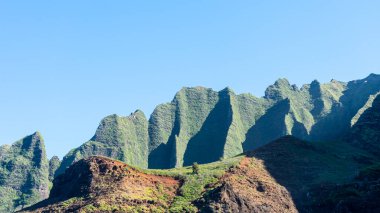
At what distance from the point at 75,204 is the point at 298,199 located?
53.8m

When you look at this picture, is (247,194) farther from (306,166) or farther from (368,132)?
(368,132)

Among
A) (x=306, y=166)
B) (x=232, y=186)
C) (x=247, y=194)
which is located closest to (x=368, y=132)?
(x=306, y=166)

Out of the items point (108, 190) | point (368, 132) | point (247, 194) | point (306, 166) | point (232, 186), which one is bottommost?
point (247, 194)

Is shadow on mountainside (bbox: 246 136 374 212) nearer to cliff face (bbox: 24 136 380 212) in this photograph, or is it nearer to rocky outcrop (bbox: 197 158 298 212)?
cliff face (bbox: 24 136 380 212)

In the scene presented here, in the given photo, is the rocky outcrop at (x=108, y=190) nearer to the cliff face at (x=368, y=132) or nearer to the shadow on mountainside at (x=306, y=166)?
the shadow on mountainside at (x=306, y=166)

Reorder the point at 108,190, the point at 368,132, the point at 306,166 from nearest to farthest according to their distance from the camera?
the point at 108,190, the point at 306,166, the point at 368,132

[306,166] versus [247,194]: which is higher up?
[306,166]

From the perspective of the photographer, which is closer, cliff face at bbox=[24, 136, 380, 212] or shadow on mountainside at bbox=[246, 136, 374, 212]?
cliff face at bbox=[24, 136, 380, 212]

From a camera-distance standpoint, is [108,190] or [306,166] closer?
[108,190]

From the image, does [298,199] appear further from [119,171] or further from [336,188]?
[119,171]

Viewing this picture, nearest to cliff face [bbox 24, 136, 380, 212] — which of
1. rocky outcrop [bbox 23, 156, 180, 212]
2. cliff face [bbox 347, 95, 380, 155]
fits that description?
rocky outcrop [bbox 23, 156, 180, 212]

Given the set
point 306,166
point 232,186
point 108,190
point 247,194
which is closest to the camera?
point 108,190

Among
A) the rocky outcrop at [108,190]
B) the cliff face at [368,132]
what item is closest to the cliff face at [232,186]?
the rocky outcrop at [108,190]

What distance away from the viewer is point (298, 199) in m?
122
